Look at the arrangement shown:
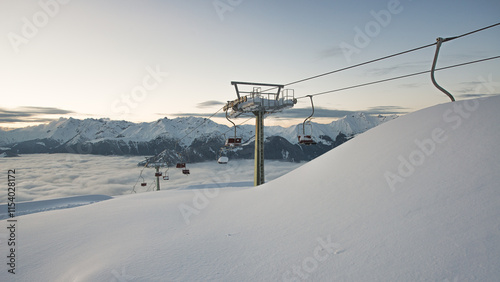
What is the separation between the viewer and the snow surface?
14.6 ft

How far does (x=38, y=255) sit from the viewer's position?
9.14 m

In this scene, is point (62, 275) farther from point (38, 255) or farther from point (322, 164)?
point (322, 164)

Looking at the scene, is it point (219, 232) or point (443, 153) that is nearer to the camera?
point (443, 153)

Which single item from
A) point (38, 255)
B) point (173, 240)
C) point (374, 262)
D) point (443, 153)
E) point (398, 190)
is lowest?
point (38, 255)

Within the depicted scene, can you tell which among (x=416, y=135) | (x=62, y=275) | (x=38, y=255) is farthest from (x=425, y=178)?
(x=38, y=255)

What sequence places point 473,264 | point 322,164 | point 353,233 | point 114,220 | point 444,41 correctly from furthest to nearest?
1. point 114,220
2. point 322,164
3. point 444,41
4. point 353,233
5. point 473,264

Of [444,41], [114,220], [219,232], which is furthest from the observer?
[114,220]

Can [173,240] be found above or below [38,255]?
above

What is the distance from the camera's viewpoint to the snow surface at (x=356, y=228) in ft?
14.6

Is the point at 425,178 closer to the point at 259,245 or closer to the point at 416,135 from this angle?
the point at 416,135

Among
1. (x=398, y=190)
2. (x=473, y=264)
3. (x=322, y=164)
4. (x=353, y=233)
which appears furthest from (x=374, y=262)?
(x=322, y=164)

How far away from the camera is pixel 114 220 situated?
481 inches

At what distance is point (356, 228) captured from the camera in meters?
5.76

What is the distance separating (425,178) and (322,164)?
422cm
